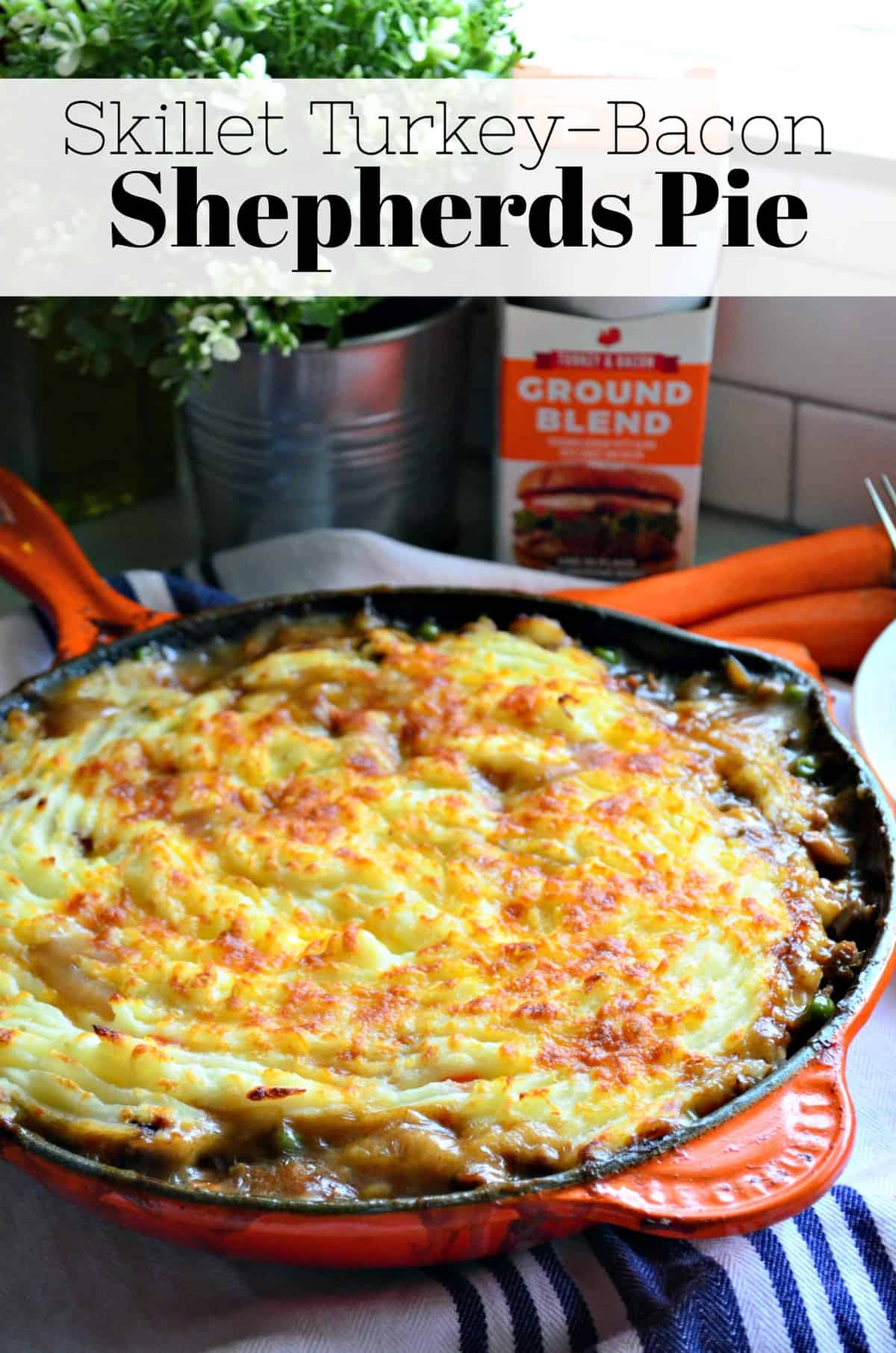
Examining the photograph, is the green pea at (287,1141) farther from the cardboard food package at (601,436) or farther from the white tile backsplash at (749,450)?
the white tile backsplash at (749,450)

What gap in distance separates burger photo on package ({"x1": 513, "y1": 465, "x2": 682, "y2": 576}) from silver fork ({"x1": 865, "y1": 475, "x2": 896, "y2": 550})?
27 cm

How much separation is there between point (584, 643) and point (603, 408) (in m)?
0.43

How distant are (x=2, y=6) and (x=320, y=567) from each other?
812 millimetres

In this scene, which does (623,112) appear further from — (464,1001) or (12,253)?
(464,1001)

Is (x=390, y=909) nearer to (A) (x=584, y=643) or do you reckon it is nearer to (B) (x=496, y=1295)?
(B) (x=496, y=1295)

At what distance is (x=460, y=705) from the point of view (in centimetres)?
167

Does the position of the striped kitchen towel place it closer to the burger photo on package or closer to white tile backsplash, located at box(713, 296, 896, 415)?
the burger photo on package

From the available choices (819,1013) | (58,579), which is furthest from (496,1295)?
(58,579)

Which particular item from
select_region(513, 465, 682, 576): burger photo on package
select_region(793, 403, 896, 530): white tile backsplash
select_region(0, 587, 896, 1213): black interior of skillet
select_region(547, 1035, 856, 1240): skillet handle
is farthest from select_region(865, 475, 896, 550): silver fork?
select_region(547, 1035, 856, 1240): skillet handle

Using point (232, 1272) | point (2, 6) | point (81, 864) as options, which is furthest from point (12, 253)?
point (232, 1272)

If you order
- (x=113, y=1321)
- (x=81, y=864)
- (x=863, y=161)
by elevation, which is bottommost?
(x=113, y=1321)

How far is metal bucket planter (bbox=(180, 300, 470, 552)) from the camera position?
6.79ft

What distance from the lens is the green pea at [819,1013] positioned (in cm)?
126

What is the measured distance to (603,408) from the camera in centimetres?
207
